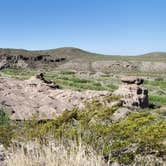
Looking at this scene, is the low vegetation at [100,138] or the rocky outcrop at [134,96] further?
the rocky outcrop at [134,96]

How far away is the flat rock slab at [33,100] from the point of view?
13.0m

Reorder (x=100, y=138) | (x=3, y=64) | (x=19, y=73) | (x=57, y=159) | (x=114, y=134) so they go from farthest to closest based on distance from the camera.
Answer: (x=3, y=64), (x=19, y=73), (x=100, y=138), (x=114, y=134), (x=57, y=159)

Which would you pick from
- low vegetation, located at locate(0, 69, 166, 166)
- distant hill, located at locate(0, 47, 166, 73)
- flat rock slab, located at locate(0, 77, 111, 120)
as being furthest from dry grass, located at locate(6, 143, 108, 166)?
distant hill, located at locate(0, 47, 166, 73)

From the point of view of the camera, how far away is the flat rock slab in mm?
13000

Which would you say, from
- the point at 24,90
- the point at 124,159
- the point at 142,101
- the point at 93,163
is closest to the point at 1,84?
the point at 24,90

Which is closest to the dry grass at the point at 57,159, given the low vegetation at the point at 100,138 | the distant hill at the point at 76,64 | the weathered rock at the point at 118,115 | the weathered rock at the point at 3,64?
the low vegetation at the point at 100,138

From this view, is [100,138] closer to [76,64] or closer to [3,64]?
[3,64]

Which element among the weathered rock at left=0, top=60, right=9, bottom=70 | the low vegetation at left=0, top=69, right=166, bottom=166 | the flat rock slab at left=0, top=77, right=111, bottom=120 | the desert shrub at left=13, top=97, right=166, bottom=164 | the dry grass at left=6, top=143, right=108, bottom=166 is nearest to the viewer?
the dry grass at left=6, top=143, right=108, bottom=166

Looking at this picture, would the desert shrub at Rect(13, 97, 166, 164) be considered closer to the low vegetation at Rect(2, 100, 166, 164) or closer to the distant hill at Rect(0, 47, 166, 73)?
the low vegetation at Rect(2, 100, 166, 164)

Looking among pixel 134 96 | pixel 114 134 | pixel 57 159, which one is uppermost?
pixel 114 134

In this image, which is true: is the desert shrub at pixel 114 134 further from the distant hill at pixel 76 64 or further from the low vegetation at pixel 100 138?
the distant hill at pixel 76 64

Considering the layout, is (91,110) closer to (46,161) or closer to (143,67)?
(46,161)

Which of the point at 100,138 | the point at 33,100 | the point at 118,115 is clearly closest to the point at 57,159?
the point at 100,138

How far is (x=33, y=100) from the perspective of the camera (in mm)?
15133
